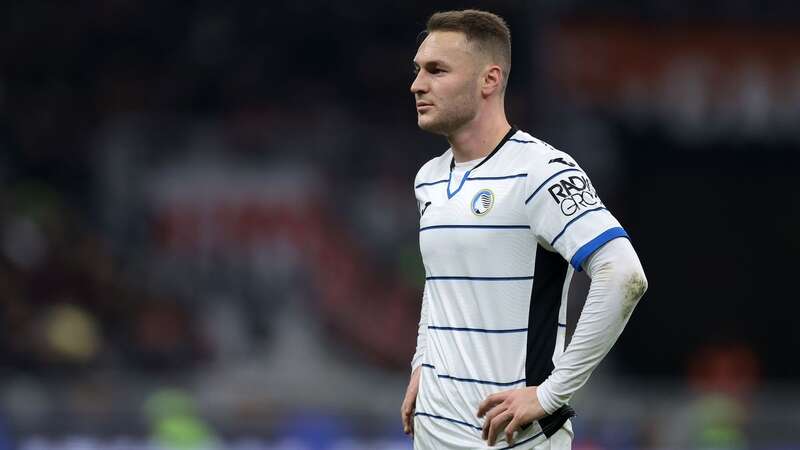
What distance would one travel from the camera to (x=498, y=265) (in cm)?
353

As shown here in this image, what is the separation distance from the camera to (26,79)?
12.9 m

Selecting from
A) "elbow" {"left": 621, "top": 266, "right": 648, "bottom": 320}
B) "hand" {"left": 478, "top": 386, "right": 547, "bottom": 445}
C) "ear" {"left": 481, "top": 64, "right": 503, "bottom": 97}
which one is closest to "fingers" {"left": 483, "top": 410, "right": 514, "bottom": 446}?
"hand" {"left": 478, "top": 386, "right": 547, "bottom": 445}

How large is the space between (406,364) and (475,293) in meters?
8.62

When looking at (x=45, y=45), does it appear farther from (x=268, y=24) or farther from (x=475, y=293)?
(x=475, y=293)

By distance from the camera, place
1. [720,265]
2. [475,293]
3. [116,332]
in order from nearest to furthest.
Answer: [475,293] < [116,332] < [720,265]

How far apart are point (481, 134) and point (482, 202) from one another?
0.20 meters

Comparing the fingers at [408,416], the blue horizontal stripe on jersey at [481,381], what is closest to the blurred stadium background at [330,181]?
the fingers at [408,416]

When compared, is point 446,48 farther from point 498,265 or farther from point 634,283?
point 634,283

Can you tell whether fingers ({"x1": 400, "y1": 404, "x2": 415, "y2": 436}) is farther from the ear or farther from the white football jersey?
the ear

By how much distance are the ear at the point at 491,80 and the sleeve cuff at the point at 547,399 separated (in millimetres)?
735

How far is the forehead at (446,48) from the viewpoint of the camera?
364 cm

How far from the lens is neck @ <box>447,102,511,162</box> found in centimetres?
369

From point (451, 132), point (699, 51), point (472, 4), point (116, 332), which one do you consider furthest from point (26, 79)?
point (451, 132)

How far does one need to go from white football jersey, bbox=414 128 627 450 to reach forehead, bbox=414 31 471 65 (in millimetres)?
237
